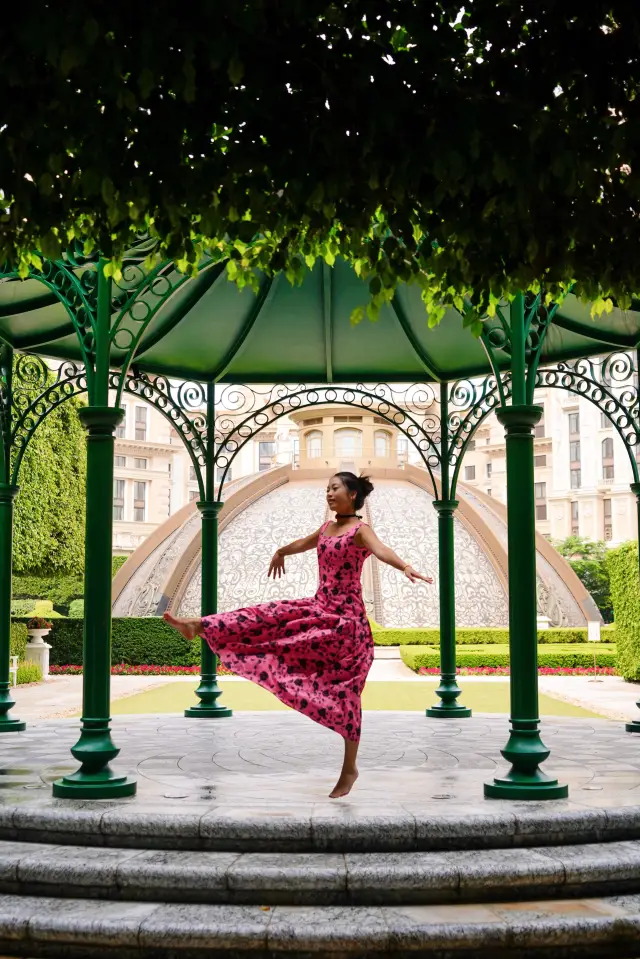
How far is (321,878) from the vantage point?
5043 mm

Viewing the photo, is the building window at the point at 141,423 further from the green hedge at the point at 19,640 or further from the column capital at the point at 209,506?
the column capital at the point at 209,506

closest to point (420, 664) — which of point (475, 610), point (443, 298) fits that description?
point (475, 610)

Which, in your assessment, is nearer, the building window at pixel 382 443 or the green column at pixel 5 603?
the green column at pixel 5 603

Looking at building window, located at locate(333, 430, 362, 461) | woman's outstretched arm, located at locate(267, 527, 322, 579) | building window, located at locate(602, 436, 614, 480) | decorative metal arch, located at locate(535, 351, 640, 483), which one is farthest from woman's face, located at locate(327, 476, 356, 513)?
building window, located at locate(602, 436, 614, 480)

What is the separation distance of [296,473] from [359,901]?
36240 millimetres

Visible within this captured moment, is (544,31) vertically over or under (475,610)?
over

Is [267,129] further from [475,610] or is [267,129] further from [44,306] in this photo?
[475,610]

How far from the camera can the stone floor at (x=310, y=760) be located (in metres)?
6.57

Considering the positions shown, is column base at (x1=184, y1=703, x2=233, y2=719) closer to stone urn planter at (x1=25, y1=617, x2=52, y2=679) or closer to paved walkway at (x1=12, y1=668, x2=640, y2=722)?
paved walkway at (x1=12, y1=668, x2=640, y2=722)

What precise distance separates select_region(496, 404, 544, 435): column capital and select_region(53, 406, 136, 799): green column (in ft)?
9.23

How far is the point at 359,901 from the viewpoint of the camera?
505 cm

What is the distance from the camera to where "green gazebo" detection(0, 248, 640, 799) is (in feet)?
22.8

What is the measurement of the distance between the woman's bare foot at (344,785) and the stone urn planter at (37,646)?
18.1 meters

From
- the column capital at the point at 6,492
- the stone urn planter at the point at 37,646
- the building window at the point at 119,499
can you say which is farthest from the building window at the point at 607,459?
the column capital at the point at 6,492
